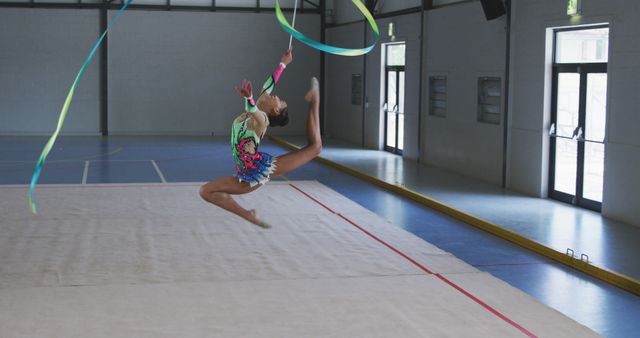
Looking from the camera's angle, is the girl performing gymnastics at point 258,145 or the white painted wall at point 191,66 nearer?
the girl performing gymnastics at point 258,145

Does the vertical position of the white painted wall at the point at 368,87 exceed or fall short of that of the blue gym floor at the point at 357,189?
it exceeds it

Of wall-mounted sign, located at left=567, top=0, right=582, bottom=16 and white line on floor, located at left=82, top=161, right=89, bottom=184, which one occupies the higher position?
wall-mounted sign, located at left=567, top=0, right=582, bottom=16

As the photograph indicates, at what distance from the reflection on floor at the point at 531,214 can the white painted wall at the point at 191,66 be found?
816cm

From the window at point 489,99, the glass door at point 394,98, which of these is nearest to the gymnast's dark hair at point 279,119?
the window at point 489,99

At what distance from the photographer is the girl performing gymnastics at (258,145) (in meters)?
7.00

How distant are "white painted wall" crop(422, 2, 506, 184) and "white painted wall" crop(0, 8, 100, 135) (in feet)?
36.3

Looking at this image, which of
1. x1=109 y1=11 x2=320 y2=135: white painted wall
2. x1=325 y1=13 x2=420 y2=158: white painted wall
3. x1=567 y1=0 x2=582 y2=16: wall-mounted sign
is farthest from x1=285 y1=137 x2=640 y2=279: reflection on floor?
x1=109 y1=11 x2=320 y2=135: white painted wall

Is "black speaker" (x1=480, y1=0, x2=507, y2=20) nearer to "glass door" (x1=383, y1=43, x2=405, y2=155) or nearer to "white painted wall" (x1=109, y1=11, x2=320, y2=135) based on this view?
"glass door" (x1=383, y1=43, x2=405, y2=155)

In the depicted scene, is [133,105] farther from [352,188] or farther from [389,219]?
[389,219]

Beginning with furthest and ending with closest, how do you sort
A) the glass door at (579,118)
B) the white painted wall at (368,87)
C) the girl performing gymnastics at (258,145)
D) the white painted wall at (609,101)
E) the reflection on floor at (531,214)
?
the white painted wall at (368,87), the glass door at (579,118), the white painted wall at (609,101), the reflection on floor at (531,214), the girl performing gymnastics at (258,145)

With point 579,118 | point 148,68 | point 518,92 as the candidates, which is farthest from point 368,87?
point 579,118

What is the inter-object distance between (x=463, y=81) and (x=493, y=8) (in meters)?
2.17

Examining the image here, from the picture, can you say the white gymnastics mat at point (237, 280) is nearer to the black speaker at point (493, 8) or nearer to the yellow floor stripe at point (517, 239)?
the yellow floor stripe at point (517, 239)

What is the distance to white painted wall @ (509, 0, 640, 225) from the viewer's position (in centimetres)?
1070
